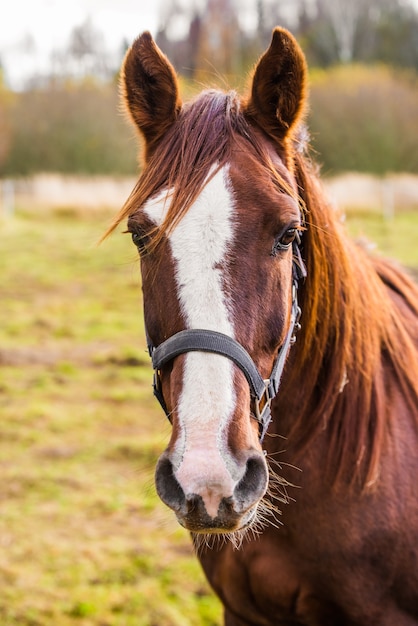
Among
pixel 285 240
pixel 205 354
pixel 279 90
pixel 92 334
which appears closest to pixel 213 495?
pixel 205 354

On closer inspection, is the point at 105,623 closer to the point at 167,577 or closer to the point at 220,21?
the point at 167,577

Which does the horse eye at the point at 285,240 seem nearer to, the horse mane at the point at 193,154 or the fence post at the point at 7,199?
the horse mane at the point at 193,154

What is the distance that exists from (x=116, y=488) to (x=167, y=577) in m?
1.13

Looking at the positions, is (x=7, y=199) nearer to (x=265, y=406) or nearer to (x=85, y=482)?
(x=85, y=482)

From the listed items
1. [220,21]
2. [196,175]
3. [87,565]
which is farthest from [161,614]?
[220,21]

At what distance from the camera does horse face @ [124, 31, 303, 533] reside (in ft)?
4.87

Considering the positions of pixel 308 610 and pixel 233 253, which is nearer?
pixel 233 253

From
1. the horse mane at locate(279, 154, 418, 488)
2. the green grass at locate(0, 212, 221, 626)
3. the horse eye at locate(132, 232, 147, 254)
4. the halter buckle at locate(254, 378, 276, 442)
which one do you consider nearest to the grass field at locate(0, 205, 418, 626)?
the green grass at locate(0, 212, 221, 626)

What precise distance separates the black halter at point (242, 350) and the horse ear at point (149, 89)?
598 mm

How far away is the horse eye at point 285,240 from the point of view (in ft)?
5.70

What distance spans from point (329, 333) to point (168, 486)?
88 centimetres

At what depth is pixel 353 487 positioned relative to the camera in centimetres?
208

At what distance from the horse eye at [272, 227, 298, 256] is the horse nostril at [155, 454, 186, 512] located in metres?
0.63

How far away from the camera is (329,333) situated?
2.16 metres
